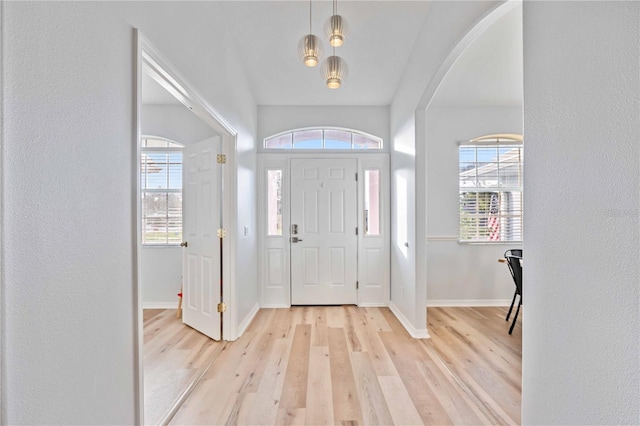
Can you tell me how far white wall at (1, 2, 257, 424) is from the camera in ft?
2.82

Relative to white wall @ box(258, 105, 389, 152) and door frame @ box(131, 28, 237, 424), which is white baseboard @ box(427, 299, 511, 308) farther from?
door frame @ box(131, 28, 237, 424)

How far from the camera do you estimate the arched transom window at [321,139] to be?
4.10 metres

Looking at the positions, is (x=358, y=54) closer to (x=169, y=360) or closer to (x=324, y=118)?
(x=324, y=118)

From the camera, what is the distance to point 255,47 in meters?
3.14

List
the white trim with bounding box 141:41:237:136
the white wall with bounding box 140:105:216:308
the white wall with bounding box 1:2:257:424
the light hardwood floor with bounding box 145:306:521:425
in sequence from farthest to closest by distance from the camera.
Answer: the white wall with bounding box 140:105:216:308
the light hardwood floor with bounding box 145:306:521:425
the white trim with bounding box 141:41:237:136
the white wall with bounding box 1:2:257:424

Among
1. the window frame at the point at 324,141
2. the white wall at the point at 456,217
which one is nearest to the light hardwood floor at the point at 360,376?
the white wall at the point at 456,217

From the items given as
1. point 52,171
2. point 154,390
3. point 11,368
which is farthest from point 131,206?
point 154,390

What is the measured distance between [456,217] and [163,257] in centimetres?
397

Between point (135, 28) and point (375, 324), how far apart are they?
3.26 metres

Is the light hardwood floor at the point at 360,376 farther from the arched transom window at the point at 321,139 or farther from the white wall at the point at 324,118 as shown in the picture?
the white wall at the point at 324,118

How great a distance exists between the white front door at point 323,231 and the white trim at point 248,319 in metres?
0.52

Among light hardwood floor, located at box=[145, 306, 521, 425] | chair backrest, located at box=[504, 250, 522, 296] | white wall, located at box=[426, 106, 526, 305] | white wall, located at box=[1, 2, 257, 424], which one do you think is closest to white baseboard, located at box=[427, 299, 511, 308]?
white wall, located at box=[426, 106, 526, 305]

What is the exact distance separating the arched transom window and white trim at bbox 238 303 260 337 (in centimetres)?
213

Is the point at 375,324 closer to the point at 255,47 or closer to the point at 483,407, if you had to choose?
the point at 483,407
